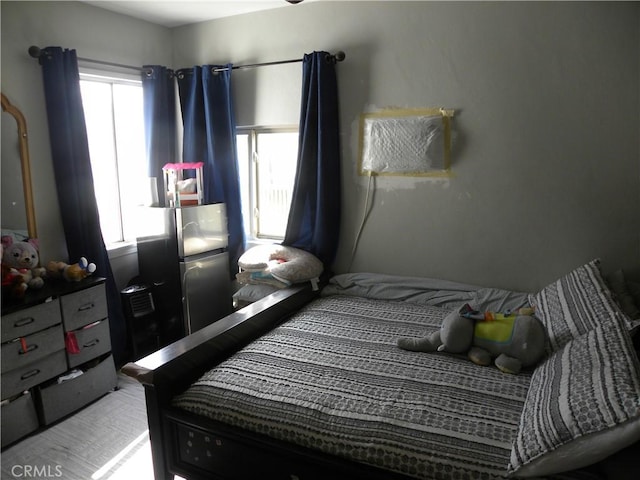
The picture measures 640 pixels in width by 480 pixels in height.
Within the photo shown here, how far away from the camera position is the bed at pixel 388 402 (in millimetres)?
1258

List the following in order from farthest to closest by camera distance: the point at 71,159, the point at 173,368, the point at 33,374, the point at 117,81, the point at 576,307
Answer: the point at 117,81, the point at 71,159, the point at 33,374, the point at 576,307, the point at 173,368

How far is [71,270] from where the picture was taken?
8.54 feet

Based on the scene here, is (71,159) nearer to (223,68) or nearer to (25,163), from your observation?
(25,163)

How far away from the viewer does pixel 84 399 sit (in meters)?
2.59

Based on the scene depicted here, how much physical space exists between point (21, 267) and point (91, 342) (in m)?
0.57

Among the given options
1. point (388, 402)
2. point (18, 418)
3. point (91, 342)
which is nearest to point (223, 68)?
point (91, 342)

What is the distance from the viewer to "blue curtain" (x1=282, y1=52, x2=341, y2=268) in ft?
9.48

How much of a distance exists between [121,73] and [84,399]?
2176mm

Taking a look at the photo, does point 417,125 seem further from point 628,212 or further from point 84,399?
point 84,399

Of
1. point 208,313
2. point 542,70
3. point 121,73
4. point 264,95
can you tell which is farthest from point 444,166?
point 121,73

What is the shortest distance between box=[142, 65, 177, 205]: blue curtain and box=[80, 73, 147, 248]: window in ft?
0.36

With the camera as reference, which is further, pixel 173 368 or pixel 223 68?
pixel 223 68

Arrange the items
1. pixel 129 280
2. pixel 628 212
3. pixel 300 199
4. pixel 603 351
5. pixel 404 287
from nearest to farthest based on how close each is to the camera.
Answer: pixel 603 351 < pixel 628 212 < pixel 404 287 < pixel 300 199 < pixel 129 280

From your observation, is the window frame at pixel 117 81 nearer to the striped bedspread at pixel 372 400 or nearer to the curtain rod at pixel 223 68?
the curtain rod at pixel 223 68
